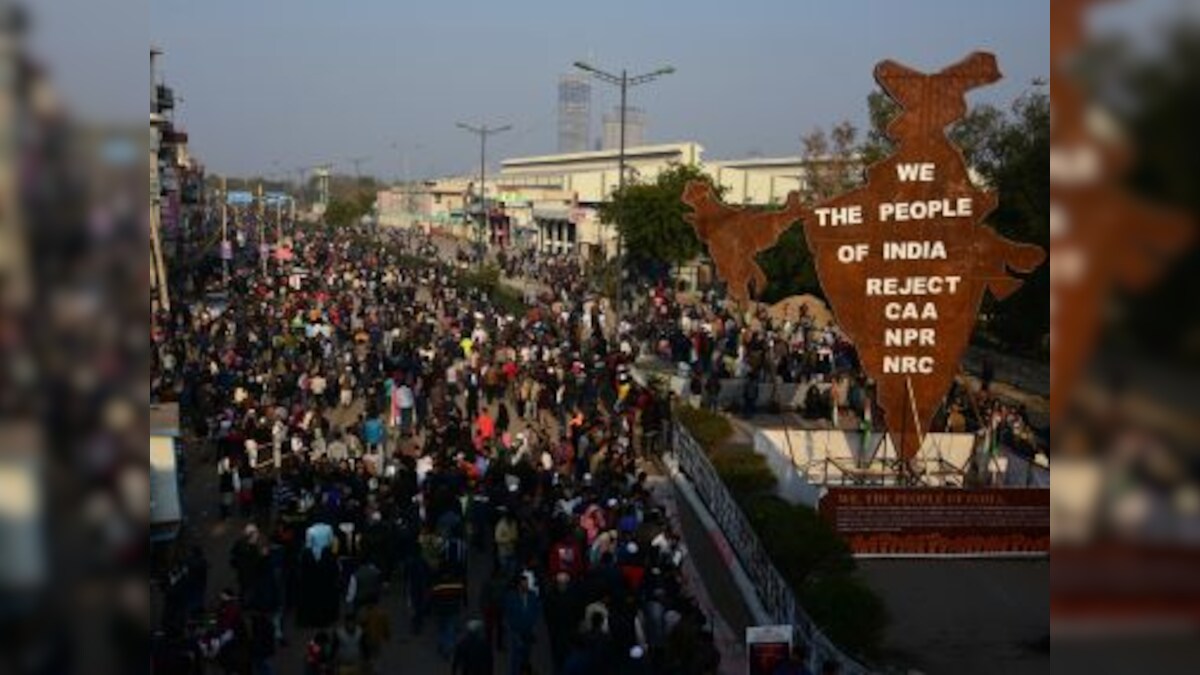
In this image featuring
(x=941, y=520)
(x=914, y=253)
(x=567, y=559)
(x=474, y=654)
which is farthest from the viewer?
(x=914, y=253)

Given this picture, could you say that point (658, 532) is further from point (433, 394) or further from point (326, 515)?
point (433, 394)

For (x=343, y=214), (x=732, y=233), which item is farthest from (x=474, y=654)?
(x=343, y=214)

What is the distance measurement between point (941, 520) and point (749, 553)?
8.81 feet

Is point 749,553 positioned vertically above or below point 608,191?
below

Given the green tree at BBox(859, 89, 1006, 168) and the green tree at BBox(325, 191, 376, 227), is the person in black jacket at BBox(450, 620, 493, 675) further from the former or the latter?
the green tree at BBox(325, 191, 376, 227)

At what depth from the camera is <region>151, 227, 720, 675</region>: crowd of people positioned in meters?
9.70

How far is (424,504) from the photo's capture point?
13.2 m

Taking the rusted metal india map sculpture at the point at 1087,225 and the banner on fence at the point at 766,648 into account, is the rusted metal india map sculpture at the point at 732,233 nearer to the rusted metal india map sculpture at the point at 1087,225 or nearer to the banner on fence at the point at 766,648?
the banner on fence at the point at 766,648

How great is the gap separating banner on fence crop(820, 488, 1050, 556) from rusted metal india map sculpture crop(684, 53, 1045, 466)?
1811mm

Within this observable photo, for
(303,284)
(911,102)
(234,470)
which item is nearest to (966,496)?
(911,102)

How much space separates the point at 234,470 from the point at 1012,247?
33.4 ft

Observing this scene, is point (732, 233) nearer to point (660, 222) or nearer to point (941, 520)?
point (941, 520)

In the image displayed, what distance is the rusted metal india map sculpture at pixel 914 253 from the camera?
15.3 meters

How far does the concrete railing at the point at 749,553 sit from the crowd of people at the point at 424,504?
33.5 inches
